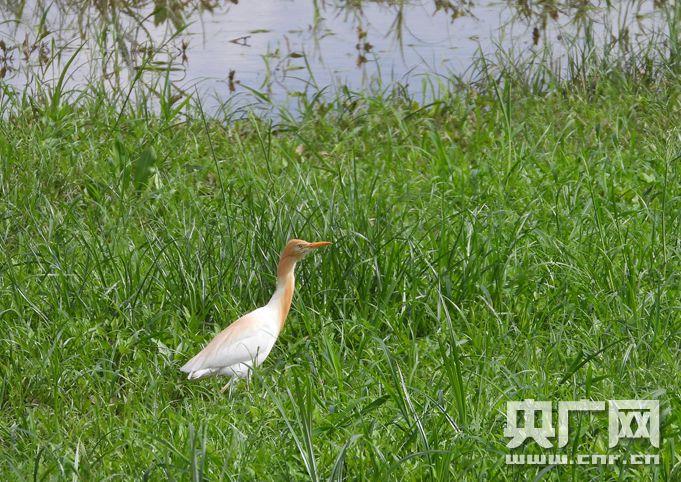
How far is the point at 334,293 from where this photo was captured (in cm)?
395

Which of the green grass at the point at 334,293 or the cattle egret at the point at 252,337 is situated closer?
the green grass at the point at 334,293

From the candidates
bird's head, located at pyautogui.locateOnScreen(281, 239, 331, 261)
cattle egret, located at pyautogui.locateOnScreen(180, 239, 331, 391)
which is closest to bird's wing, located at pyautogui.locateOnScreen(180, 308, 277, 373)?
cattle egret, located at pyautogui.locateOnScreen(180, 239, 331, 391)

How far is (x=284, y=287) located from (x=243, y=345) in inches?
11.3

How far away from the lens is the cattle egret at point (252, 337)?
3.45m

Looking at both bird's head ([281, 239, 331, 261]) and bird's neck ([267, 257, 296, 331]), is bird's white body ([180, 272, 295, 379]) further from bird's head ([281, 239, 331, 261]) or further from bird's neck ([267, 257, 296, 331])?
bird's head ([281, 239, 331, 261])

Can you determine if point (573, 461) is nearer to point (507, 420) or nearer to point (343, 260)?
point (507, 420)

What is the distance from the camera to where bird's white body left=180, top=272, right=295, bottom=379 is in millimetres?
3447

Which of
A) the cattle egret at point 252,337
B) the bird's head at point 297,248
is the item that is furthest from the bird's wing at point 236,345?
the bird's head at point 297,248

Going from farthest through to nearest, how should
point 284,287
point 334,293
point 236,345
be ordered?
point 334,293 < point 284,287 < point 236,345

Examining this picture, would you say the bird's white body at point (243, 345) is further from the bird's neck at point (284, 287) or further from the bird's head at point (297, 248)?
the bird's head at point (297, 248)

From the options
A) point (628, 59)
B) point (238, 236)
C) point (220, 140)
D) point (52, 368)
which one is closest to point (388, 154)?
point (220, 140)

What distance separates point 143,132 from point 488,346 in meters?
2.52

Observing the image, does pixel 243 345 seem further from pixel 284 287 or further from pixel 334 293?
pixel 334 293

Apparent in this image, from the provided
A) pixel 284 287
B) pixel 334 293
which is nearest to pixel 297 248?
pixel 284 287
